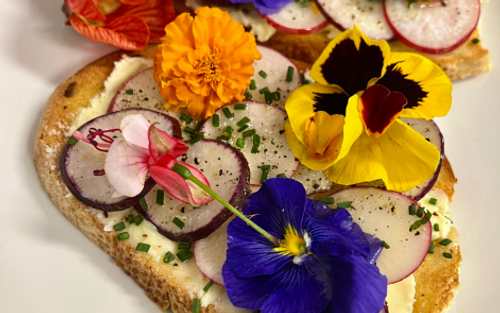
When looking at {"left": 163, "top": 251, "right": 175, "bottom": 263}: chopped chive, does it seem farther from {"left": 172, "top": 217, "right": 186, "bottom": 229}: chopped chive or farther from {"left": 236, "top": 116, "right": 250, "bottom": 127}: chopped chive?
{"left": 236, "top": 116, "right": 250, "bottom": 127}: chopped chive

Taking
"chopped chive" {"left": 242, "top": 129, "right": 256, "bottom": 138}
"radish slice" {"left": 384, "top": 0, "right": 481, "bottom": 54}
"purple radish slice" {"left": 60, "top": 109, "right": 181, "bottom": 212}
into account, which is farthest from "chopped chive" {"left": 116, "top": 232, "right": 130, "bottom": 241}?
"radish slice" {"left": 384, "top": 0, "right": 481, "bottom": 54}

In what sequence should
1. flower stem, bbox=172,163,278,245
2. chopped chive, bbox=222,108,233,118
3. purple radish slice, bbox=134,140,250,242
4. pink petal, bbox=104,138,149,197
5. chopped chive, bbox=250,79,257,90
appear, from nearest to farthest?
flower stem, bbox=172,163,278,245
pink petal, bbox=104,138,149,197
purple radish slice, bbox=134,140,250,242
chopped chive, bbox=222,108,233,118
chopped chive, bbox=250,79,257,90

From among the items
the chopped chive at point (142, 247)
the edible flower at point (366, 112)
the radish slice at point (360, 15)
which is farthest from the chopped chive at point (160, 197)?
the radish slice at point (360, 15)

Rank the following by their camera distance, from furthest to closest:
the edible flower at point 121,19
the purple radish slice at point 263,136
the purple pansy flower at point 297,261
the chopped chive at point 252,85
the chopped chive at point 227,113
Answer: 1. the edible flower at point 121,19
2. the chopped chive at point 252,85
3. the chopped chive at point 227,113
4. the purple radish slice at point 263,136
5. the purple pansy flower at point 297,261

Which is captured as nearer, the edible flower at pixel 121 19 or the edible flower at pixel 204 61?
the edible flower at pixel 204 61

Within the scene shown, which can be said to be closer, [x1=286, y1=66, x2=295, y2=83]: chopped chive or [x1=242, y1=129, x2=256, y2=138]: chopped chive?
[x1=242, y1=129, x2=256, y2=138]: chopped chive

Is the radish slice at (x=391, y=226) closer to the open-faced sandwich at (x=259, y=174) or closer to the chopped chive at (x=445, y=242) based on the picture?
the open-faced sandwich at (x=259, y=174)
